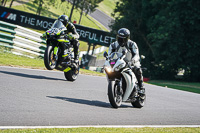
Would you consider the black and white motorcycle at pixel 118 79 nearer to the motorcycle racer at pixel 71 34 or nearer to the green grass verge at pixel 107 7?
the motorcycle racer at pixel 71 34

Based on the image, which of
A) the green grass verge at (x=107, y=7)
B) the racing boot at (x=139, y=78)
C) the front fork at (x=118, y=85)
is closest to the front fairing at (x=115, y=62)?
the front fork at (x=118, y=85)

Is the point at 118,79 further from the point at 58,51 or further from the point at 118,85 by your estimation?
the point at 58,51

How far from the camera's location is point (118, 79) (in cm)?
881

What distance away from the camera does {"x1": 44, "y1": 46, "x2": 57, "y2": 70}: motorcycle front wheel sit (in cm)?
1155

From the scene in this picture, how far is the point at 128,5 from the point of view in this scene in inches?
1633

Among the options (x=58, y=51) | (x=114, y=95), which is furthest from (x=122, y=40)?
(x=58, y=51)

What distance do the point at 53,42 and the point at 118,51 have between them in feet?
11.5

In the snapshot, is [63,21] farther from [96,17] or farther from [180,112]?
[96,17]

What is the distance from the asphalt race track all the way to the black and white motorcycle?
289mm

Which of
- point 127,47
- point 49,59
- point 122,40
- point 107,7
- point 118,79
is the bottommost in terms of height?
point 118,79

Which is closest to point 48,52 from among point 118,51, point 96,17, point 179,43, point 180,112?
point 118,51

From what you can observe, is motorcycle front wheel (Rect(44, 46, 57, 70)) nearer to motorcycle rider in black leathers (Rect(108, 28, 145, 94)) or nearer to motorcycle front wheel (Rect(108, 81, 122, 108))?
motorcycle rider in black leathers (Rect(108, 28, 145, 94))

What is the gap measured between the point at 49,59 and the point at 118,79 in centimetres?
355

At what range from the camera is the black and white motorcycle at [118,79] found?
8664 mm
